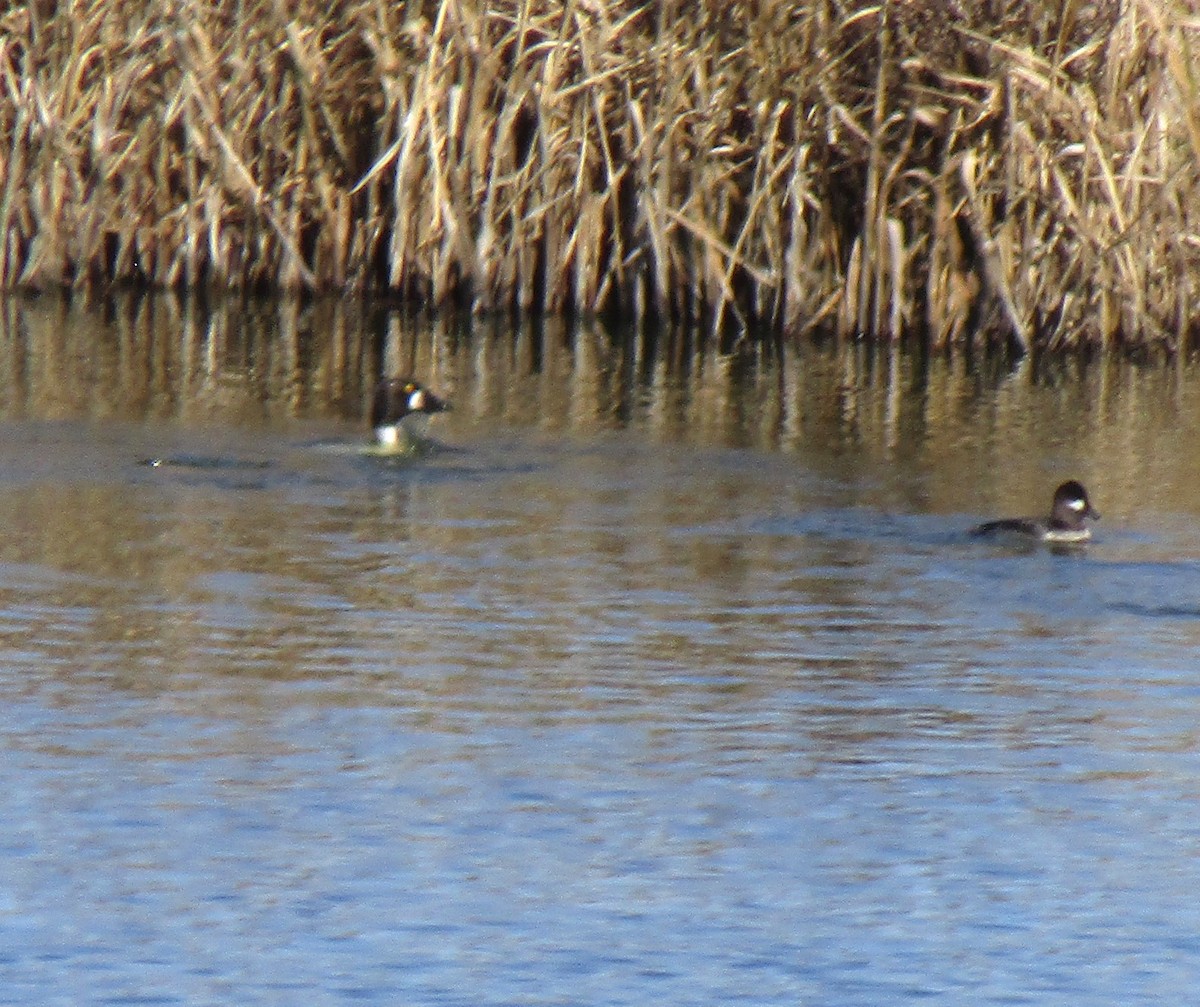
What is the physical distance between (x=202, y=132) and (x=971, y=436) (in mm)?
7416

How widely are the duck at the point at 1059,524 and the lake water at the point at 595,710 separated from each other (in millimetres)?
110

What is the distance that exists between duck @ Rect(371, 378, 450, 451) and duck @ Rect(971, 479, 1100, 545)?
11.5 feet

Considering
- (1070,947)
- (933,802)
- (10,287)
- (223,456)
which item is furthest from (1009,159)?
(1070,947)

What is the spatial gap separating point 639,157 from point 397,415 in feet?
15.6

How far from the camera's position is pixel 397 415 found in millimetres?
14570

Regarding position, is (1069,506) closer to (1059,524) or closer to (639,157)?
(1059,524)

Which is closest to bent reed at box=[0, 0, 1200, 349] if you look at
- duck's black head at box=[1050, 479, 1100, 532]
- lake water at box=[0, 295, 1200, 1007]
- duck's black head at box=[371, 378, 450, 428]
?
lake water at box=[0, 295, 1200, 1007]

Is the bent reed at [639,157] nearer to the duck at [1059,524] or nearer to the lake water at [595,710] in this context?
the lake water at [595,710]

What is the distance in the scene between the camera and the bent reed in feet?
57.6

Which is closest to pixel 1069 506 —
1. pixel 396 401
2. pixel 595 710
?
pixel 595 710

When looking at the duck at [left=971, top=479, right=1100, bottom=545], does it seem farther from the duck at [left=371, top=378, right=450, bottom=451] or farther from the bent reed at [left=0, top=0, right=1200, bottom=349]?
the bent reed at [left=0, top=0, right=1200, bottom=349]

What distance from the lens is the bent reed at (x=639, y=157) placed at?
17.6m

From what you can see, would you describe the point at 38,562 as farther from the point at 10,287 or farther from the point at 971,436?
the point at 10,287

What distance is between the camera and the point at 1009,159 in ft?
57.4
